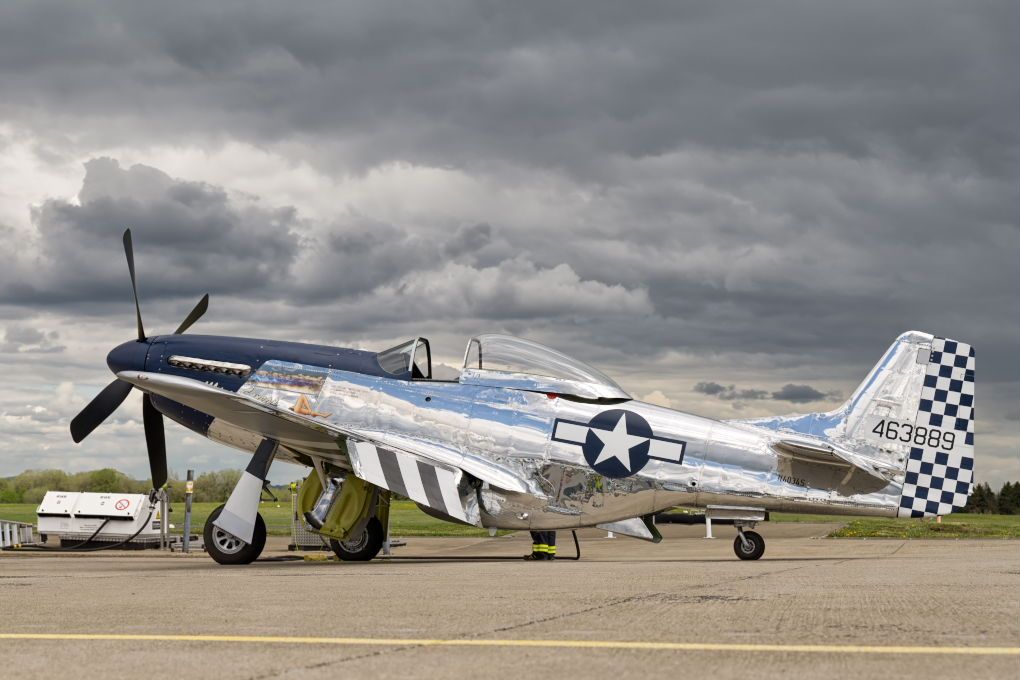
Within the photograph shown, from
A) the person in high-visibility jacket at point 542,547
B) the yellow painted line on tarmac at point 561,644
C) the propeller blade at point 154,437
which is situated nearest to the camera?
the yellow painted line on tarmac at point 561,644

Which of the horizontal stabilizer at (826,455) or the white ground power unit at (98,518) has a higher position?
the horizontal stabilizer at (826,455)

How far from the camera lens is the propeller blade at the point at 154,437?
18516 mm

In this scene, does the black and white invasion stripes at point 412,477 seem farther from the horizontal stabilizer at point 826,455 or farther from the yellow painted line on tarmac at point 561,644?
the yellow painted line on tarmac at point 561,644

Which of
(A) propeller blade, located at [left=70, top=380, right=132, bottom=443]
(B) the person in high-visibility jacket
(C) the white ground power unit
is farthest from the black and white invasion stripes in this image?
(C) the white ground power unit

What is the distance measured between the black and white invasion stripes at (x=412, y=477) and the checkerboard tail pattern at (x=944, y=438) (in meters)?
6.28

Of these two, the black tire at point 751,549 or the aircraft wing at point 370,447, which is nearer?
the aircraft wing at point 370,447

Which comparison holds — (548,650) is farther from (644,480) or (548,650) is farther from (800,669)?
(644,480)

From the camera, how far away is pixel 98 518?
25906mm

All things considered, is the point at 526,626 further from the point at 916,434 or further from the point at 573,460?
the point at 916,434

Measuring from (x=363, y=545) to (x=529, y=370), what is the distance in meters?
4.18

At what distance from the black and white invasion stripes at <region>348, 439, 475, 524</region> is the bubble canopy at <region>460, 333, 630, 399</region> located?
1505 millimetres

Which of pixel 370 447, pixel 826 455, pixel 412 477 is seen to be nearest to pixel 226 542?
pixel 370 447

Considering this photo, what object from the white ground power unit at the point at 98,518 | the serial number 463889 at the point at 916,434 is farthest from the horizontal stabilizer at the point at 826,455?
the white ground power unit at the point at 98,518

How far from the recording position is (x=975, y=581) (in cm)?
975
